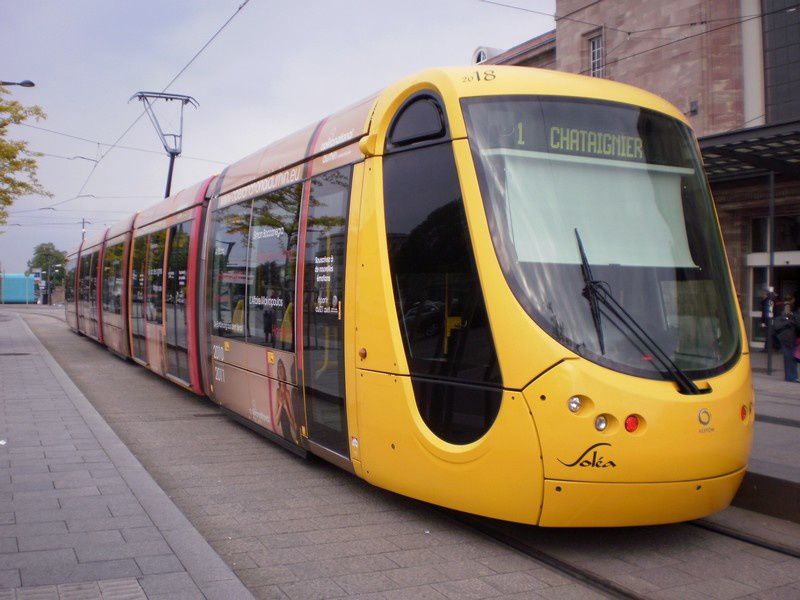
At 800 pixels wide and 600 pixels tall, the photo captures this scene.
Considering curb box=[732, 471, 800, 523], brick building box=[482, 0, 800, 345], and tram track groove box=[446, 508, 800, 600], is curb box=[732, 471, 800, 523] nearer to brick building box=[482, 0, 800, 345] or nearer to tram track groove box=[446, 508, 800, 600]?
tram track groove box=[446, 508, 800, 600]

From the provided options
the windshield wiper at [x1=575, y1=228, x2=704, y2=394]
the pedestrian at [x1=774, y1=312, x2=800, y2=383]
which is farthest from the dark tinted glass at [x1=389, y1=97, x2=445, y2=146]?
the pedestrian at [x1=774, y1=312, x2=800, y2=383]

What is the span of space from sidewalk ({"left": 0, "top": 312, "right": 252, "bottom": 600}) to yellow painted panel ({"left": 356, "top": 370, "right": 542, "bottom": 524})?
1.37 meters

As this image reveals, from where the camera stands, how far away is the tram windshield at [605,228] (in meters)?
4.93

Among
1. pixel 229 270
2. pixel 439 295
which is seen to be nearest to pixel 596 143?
pixel 439 295

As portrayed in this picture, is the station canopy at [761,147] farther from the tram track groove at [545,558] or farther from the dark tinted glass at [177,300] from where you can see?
the tram track groove at [545,558]

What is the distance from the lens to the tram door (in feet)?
20.9

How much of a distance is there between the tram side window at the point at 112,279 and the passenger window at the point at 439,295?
1305 centimetres

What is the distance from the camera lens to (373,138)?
20.0 feet

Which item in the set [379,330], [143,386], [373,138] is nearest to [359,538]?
[379,330]

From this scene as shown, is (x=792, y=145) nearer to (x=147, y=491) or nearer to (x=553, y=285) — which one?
(x=553, y=285)

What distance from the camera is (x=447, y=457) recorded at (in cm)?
519

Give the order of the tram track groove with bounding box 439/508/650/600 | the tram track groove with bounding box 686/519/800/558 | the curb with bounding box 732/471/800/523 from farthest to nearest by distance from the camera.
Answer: the curb with bounding box 732/471/800/523 → the tram track groove with bounding box 686/519/800/558 → the tram track groove with bounding box 439/508/650/600

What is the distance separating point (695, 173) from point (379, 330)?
246 centimetres

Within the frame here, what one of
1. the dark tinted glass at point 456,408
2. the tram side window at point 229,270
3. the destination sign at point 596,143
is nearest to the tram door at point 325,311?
the dark tinted glass at point 456,408
